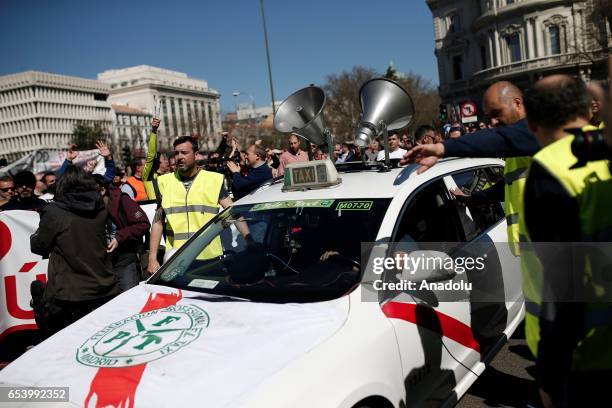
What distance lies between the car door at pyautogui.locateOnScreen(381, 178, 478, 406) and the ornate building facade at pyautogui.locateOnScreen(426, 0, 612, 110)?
51488 millimetres

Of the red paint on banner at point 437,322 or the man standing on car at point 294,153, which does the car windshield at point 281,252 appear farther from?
the man standing on car at point 294,153

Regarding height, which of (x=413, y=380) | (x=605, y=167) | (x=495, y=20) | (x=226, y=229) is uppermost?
(x=495, y=20)

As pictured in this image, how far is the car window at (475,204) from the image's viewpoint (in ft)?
11.4

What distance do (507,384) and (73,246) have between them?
3.29 meters

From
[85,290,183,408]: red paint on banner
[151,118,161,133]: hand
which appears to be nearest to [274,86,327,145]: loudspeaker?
[151,118,161,133]: hand

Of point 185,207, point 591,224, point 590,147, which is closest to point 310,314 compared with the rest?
point 591,224

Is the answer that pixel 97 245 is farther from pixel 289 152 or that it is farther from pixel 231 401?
pixel 289 152

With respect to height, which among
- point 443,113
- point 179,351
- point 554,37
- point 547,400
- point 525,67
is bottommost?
point 547,400

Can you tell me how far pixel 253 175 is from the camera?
6082mm

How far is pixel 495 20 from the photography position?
195 feet

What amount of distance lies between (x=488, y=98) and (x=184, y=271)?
7.16ft

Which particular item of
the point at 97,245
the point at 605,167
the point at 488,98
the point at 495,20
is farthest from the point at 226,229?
the point at 495,20

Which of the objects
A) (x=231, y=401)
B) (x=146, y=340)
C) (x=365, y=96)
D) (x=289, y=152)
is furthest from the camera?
(x=289, y=152)

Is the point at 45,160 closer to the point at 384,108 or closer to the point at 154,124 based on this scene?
the point at 154,124
